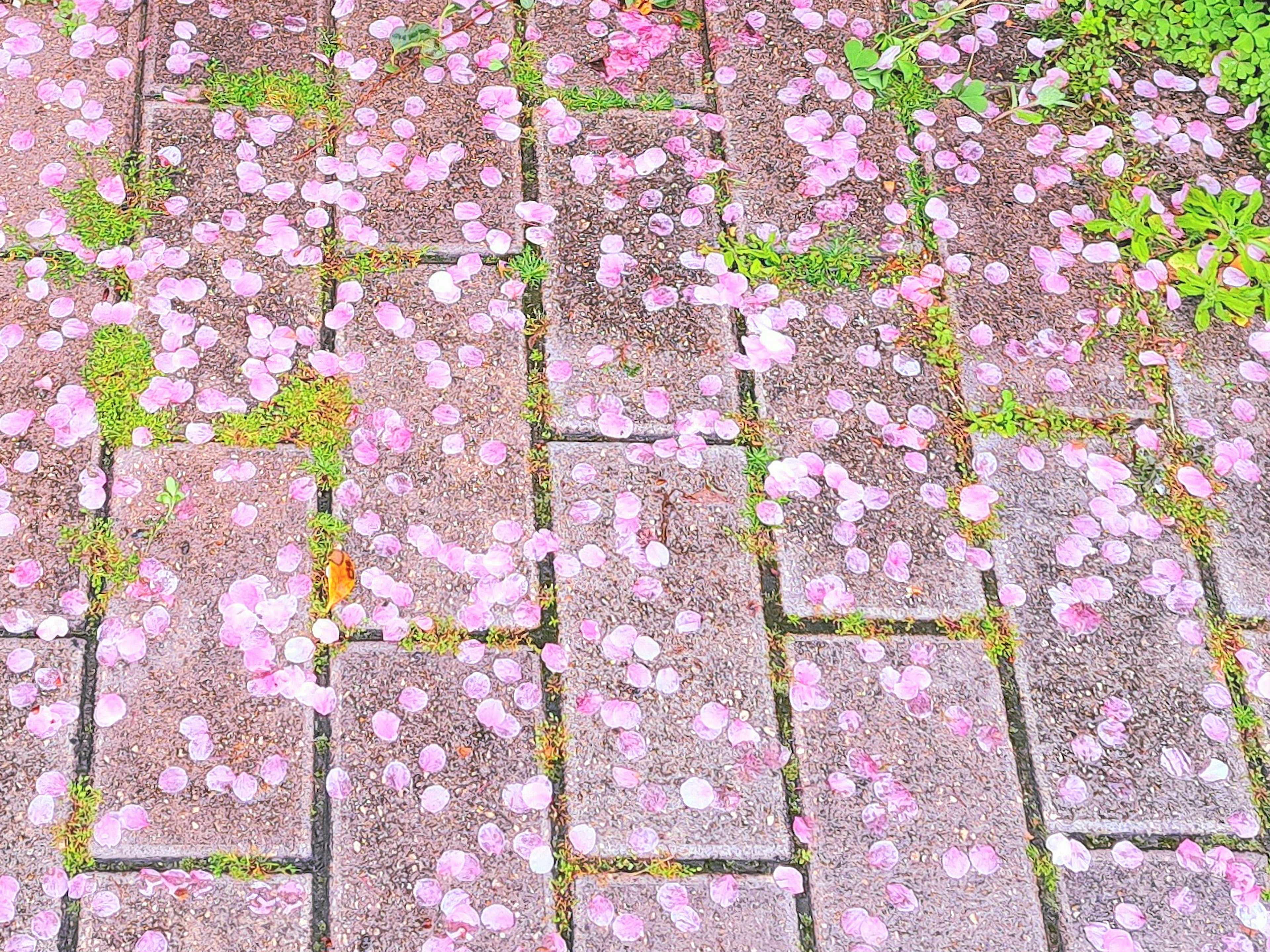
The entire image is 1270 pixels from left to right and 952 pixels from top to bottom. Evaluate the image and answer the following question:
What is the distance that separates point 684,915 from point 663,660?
53 centimetres

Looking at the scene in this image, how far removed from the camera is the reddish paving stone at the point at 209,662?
2145 mm

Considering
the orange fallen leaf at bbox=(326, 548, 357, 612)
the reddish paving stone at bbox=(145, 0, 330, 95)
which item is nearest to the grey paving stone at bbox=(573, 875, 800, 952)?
the orange fallen leaf at bbox=(326, 548, 357, 612)

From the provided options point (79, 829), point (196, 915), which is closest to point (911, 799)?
point (196, 915)

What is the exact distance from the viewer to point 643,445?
254 cm

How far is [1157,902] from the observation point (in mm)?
2205

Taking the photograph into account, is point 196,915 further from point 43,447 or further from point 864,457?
point 864,457

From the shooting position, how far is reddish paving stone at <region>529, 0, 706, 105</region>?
299 cm

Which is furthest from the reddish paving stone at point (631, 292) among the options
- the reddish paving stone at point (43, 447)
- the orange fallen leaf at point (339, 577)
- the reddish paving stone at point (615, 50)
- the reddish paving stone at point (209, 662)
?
the reddish paving stone at point (43, 447)

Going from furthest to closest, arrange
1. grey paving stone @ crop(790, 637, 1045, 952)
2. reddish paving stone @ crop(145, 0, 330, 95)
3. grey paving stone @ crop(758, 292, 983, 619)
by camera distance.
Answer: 1. reddish paving stone @ crop(145, 0, 330, 95)
2. grey paving stone @ crop(758, 292, 983, 619)
3. grey paving stone @ crop(790, 637, 1045, 952)

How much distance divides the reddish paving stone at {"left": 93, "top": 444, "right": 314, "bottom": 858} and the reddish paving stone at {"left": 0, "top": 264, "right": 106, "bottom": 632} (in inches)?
3.8

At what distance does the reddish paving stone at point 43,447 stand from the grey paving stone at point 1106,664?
2175mm

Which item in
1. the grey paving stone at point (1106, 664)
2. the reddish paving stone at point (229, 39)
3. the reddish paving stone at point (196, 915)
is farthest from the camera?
the reddish paving stone at point (229, 39)

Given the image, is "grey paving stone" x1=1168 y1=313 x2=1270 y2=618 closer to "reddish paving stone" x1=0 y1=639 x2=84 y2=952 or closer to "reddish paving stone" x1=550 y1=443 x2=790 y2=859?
"reddish paving stone" x1=550 y1=443 x2=790 y2=859

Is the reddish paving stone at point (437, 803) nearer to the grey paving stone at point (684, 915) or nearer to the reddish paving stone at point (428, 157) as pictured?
the grey paving stone at point (684, 915)
